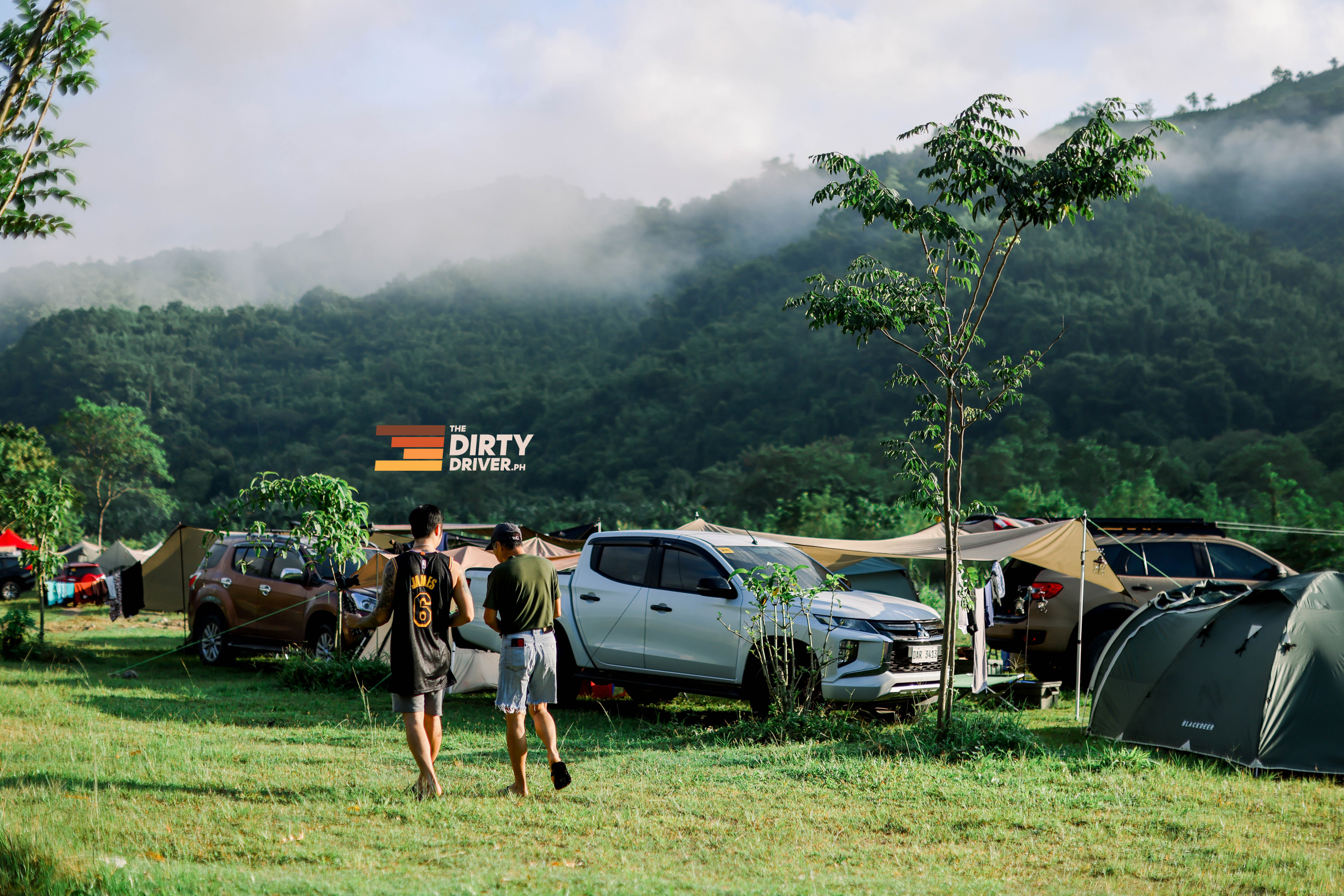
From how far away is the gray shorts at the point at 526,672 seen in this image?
6.28 metres

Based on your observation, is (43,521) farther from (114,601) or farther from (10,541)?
(10,541)

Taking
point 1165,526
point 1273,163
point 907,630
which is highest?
point 1273,163

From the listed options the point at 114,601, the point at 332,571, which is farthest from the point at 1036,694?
the point at 114,601

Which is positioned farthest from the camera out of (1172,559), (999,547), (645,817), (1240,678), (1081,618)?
(1172,559)

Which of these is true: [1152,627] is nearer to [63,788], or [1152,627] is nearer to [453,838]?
[453,838]

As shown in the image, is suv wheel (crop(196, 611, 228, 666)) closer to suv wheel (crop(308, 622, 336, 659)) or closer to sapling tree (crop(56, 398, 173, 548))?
suv wheel (crop(308, 622, 336, 659))

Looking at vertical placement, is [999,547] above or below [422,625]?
above

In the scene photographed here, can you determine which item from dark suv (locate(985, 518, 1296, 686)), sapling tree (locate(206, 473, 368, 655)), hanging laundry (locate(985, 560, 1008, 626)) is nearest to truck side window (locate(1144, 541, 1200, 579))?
dark suv (locate(985, 518, 1296, 686))

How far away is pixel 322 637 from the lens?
1298 centimetres

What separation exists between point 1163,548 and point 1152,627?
360 centimetres

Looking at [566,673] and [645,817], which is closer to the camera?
[645,817]

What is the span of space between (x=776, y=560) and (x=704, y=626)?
1141 mm

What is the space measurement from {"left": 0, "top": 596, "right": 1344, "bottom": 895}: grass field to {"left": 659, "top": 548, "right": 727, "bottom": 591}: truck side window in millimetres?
1255

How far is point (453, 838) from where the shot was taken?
545 cm
